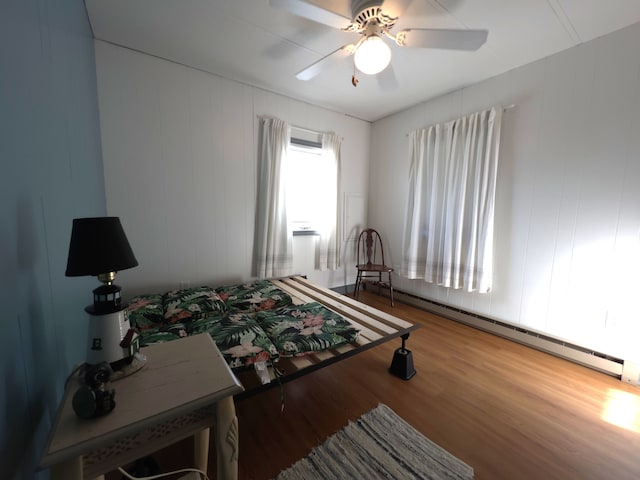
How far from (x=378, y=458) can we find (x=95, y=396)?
1244mm

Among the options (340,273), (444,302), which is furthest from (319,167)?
(444,302)

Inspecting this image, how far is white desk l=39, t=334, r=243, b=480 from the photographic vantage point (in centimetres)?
59

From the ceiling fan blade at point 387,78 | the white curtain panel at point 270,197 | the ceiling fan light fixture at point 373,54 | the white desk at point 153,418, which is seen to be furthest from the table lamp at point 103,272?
the white curtain panel at point 270,197

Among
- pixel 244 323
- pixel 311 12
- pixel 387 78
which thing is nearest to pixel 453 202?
pixel 387 78

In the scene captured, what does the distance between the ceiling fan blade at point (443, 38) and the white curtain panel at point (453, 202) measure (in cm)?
118

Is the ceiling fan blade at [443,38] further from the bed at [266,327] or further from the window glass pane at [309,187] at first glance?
the bed at [266,327]

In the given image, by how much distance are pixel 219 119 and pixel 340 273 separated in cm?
246

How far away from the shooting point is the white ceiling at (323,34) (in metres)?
1.60

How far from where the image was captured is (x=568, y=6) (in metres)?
1.57

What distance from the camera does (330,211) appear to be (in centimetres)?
327

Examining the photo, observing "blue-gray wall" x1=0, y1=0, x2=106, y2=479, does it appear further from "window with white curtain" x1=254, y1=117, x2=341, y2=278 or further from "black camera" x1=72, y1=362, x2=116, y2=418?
"window with white curtain" x1=254, y1=117, x2=341, y2=278

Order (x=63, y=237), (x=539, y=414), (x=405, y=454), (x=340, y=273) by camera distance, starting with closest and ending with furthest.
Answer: (x=63, y=237)
(x=405, y=454)
(x=539, y=414)
(x=340, y=273)

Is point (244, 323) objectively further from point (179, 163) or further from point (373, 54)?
point (373, 54)

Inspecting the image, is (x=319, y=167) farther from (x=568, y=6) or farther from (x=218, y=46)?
(x=568, y=6)
